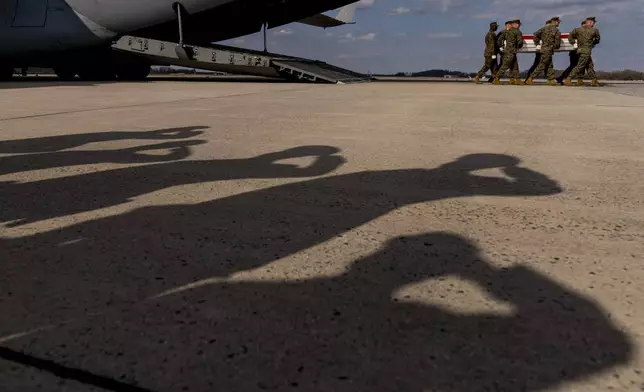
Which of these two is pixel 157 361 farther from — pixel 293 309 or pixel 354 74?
pixel 354 74

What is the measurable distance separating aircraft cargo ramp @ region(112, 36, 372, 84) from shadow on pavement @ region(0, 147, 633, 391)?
12.6 metres

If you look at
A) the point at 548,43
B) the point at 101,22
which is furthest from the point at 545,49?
the point at 101,22

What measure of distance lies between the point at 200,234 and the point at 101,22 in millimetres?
13503

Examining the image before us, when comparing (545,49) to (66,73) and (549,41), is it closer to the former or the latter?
(549,41)

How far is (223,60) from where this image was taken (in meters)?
13.8

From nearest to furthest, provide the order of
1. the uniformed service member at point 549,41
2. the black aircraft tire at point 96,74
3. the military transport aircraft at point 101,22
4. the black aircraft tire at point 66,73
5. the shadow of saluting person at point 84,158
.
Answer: the shadow of saluting person at point 84,158 < the uniformed service member at point 549,41 < the military transport aircraft at point 101,22 < the black aircraft tire at point 96,74 < the black aircraft tire at point 66,73

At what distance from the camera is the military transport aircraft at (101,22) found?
1273 cm

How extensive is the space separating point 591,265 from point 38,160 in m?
3.22

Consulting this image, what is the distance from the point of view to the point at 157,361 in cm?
98

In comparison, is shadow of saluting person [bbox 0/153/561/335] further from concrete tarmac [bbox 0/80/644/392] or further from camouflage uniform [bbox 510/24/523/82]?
camouflage uniform [bbox 510/24/523/82]

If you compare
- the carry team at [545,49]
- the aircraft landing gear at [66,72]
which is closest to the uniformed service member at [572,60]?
the carry team at [545,49]

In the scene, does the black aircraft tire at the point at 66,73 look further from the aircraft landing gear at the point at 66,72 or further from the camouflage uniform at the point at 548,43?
the camouflage uniform at the point at 548,43

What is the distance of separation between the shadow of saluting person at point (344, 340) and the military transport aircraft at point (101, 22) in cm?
1294

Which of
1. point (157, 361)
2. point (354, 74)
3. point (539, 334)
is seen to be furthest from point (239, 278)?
point (354, 74)
